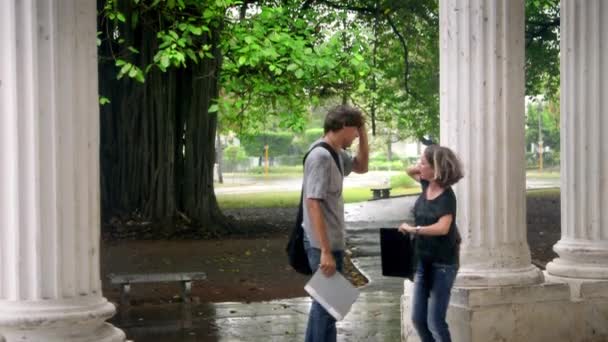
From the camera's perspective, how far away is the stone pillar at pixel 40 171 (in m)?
5.04

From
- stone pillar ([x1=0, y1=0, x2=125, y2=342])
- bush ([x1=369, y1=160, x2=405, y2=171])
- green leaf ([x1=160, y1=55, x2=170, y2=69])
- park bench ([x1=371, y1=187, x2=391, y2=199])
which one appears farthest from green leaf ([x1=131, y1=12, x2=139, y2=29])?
bush ([x1=369, y1=160, x2=405, y2=171])

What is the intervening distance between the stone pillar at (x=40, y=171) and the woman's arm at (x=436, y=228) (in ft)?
6.52

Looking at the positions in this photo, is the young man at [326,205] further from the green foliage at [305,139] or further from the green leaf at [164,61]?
the green foliage at [305,139]

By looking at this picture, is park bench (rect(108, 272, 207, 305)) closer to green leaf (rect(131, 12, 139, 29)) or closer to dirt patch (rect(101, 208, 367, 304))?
dirt patch (rect(101, 208, 367, 304))

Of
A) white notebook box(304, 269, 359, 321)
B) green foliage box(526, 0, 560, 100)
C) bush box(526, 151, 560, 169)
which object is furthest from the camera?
bush box(526, 151, 560, 169)

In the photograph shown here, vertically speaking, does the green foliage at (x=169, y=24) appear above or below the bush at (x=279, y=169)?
above

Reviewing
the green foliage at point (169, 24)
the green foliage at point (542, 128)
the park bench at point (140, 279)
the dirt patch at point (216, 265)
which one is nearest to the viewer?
the park bench at point (140, 279)

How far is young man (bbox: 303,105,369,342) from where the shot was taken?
5891 millimetres

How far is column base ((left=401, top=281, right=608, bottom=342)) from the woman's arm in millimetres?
912

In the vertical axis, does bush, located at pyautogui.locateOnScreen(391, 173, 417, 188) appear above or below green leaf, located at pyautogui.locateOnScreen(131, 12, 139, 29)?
below

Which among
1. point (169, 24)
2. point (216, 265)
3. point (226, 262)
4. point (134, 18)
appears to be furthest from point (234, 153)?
point (216, 265)

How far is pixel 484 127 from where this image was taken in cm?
697

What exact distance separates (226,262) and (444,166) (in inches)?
385

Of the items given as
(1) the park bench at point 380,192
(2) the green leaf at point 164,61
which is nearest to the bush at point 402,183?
(1) the park bench at point 380,192
